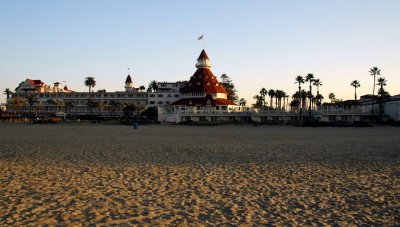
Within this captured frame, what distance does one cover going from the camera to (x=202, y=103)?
8719 cm

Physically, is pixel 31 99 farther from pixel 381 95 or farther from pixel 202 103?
pixel 381 95

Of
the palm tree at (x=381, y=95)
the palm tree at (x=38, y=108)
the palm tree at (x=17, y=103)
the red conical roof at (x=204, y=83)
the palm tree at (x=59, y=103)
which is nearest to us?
the palm tree at (x=381, y=95)

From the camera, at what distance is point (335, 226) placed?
8.12 metres

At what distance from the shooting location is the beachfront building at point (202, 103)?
79.5 metres

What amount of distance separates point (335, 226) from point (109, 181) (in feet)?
27.2

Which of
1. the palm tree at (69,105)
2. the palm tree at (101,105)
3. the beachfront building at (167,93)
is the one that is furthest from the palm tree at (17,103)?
the beachfront building at (167,93)

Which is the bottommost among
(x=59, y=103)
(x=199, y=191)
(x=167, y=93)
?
(x=199, y=191)

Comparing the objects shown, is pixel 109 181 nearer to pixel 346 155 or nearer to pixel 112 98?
pixel 346 155

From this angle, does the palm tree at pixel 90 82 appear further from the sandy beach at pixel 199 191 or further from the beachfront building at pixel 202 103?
the sandy beach at pixel 199 191

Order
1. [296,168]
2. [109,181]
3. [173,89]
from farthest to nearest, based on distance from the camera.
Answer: [173,89]
[296,168]
[109,181]

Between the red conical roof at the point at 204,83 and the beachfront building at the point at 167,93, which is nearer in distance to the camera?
the red conical roof at the point at 204,83

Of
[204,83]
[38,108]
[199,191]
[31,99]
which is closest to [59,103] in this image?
[31,99]

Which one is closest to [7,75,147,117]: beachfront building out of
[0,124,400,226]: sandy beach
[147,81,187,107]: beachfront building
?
[147,81,187,107]: beachfront building

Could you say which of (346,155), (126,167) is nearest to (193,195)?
(126,167)
